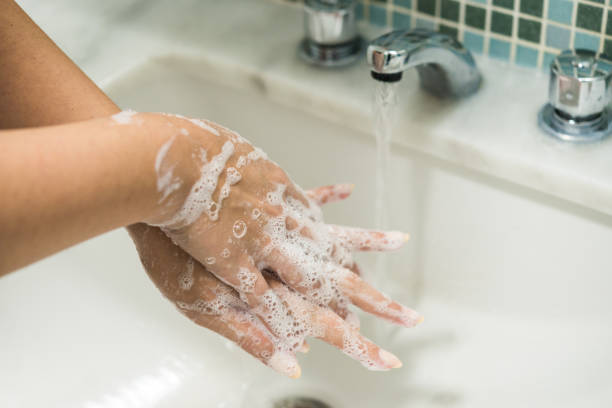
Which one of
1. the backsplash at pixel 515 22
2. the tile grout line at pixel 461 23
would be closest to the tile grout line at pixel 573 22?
the backsplash at pixel 515 22

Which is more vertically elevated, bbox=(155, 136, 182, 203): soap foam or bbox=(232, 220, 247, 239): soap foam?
bbox=(155, 136, 182, 203): soap foam

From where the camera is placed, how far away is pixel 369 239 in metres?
0.66

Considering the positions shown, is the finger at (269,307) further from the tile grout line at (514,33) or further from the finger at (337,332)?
the tile grout line at (514,33)

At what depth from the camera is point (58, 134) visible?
0.44 metres

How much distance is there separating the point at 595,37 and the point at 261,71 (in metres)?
0.34

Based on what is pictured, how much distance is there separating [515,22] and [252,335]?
41 centimetres

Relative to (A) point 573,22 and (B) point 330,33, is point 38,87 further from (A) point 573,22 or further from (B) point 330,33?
(A) point 573,22

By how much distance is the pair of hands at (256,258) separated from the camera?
526 mm

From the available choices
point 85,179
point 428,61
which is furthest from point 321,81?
point 85,179

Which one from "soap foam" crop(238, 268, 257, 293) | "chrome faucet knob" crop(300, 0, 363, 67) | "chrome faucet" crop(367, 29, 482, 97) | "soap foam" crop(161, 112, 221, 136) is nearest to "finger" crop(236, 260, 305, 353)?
"soap foam" crop(238, 268, 257, 293)

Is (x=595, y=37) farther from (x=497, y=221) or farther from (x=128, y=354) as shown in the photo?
(x=128, y=354)

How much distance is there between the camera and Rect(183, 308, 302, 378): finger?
1.96ft

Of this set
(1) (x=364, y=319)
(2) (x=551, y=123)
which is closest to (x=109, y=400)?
(1) (x=364, y=319)

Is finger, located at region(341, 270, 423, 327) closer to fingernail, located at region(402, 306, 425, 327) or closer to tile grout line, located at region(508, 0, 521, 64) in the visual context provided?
fingernail, located at region(402, 306, 425, 327)
